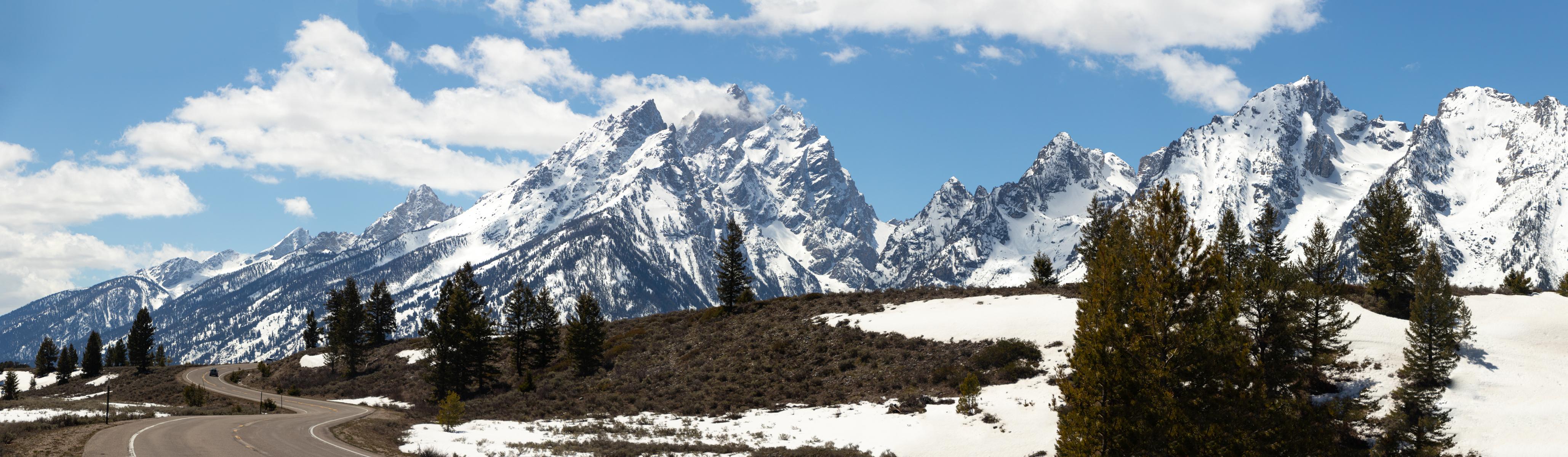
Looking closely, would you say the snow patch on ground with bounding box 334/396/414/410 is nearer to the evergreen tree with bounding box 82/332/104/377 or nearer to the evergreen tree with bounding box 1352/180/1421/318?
the evergreen tree with bounding box 1352/180/1421/318

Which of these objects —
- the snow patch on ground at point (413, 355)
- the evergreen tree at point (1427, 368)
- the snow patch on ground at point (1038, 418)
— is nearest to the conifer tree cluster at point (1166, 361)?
the evergreen tree at point (1427, 368)

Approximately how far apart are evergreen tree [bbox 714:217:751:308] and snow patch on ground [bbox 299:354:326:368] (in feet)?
159

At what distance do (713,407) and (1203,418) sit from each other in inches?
1175

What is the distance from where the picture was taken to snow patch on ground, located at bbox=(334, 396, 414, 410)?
58.8m

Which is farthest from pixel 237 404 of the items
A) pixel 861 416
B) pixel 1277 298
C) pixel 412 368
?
pixel 1277 298

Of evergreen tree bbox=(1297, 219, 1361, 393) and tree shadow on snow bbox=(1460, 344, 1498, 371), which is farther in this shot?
tree shadow on snow bbox=(1460, 344, 1498, 371)

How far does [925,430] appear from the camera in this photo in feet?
111

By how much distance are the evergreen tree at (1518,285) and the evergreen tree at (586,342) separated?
2439 inches

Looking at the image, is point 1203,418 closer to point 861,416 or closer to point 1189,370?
point 1189,370

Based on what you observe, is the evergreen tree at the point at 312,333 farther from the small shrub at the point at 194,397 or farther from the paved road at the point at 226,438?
the paved road at the point at 226,438

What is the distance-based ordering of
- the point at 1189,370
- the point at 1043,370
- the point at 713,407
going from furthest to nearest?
the point at 713,407
the point at 1043,370
the point at 1189,370

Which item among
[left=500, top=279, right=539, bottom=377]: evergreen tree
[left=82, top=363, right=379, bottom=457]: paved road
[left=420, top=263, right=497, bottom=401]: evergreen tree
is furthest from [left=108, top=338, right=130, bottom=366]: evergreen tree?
[left=82, top=363, right=379, bottom=457]: paved road

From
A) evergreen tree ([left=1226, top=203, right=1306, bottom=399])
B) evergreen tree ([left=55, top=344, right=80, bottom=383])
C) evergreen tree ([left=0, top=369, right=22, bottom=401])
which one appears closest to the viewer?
evergreen tree ([left=1226, top=203, right=1306, bottom=399])

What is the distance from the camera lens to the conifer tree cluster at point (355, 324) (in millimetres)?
80375
